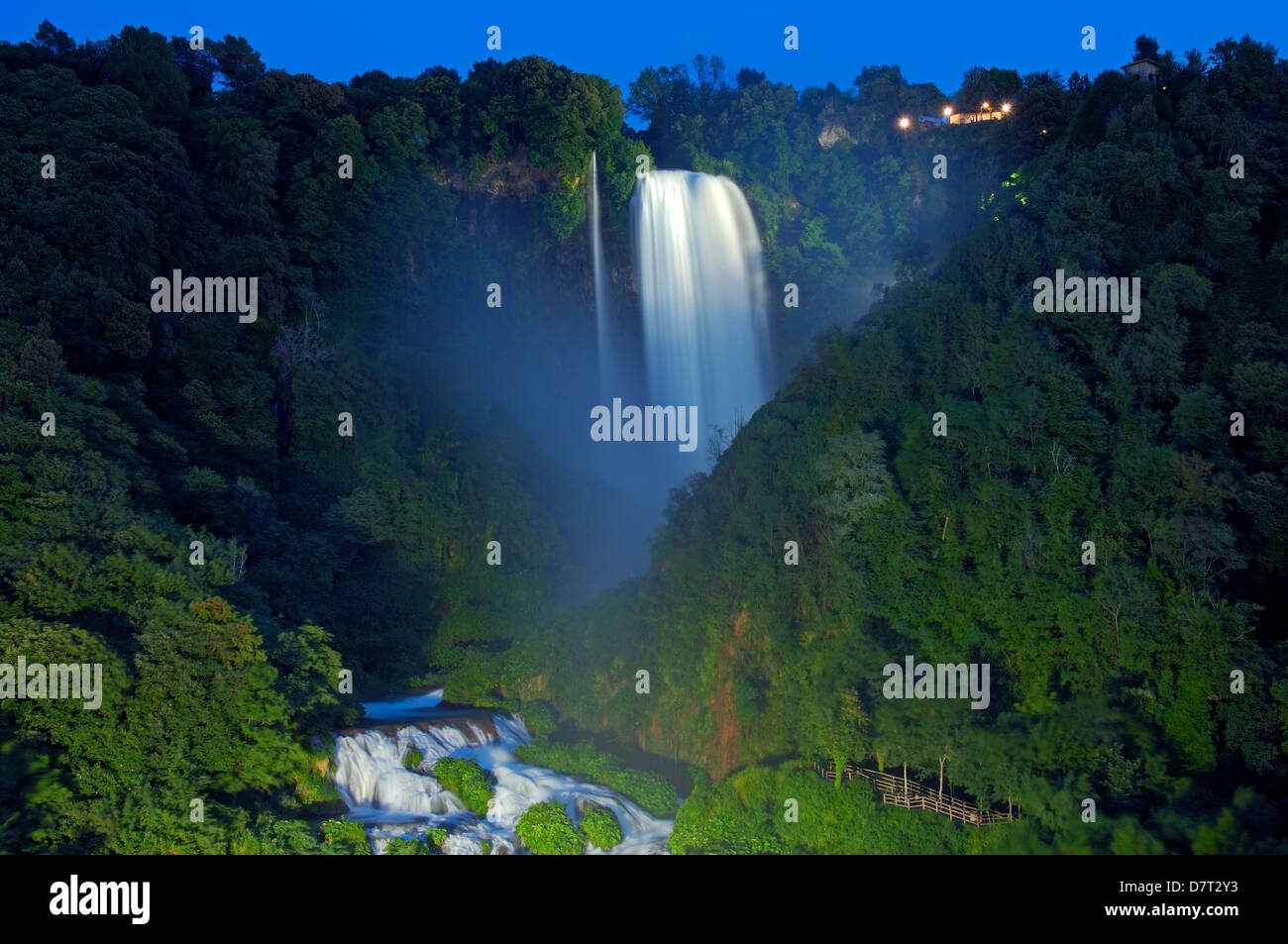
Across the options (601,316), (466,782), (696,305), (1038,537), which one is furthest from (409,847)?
(696,305)

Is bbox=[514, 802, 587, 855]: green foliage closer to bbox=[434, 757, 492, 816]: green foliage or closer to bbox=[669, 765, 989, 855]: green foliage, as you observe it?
bbox=[434, 757, 492, 816]: green foliage

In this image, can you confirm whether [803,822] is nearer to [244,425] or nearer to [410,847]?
[410,847]

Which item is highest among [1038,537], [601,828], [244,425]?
[244,425]

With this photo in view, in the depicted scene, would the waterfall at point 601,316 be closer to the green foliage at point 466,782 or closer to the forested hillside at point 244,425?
the forested hillside at point 244,425

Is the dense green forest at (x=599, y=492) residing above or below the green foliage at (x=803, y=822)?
above

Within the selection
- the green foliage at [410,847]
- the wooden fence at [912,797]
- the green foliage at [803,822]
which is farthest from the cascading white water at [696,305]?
the green foliage at [410,847]
